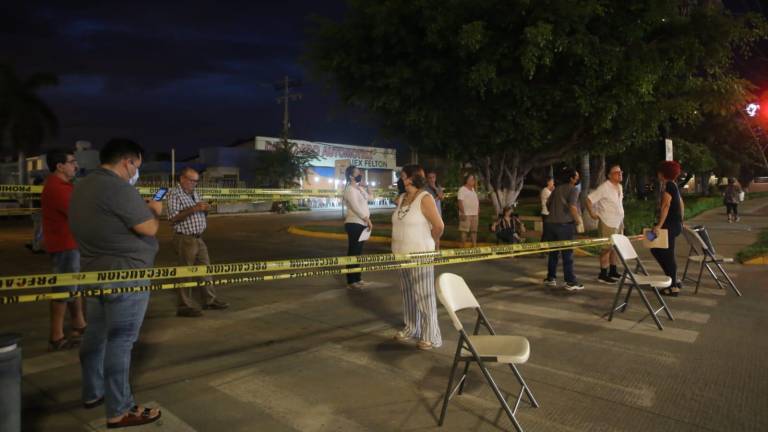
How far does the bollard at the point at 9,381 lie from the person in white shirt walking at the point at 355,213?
5.34 meters

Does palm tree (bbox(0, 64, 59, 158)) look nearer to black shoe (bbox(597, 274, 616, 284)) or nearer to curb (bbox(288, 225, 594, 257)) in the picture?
curb (bbox(288, 225, 594, 257))

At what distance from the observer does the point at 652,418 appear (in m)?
3.70

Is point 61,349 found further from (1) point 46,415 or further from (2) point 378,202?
(2) point 378,202

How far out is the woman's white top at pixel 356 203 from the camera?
788cm

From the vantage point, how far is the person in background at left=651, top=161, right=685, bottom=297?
23.9 ft

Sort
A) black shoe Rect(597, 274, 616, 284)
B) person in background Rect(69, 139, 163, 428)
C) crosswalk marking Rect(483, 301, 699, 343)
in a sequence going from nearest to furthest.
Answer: person in background Rect(69, 139, 163, 428) < crosswalk marking Rect(483, 301, 699, 343) < black shoe Rect(597, 274, 616, 284)

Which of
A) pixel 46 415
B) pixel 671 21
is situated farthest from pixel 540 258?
pixel 46 415

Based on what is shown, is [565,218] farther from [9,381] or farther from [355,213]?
[9,381]

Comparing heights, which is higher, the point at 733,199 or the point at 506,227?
the point at 733,199

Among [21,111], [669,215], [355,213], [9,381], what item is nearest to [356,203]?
[355,213]

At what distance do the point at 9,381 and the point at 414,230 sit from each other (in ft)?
11.0

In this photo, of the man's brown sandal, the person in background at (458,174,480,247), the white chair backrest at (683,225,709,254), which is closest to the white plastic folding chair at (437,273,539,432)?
the man's brown sandal

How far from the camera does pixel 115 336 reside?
3475 millimetres

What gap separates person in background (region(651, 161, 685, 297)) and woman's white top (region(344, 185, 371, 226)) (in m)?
3.95
